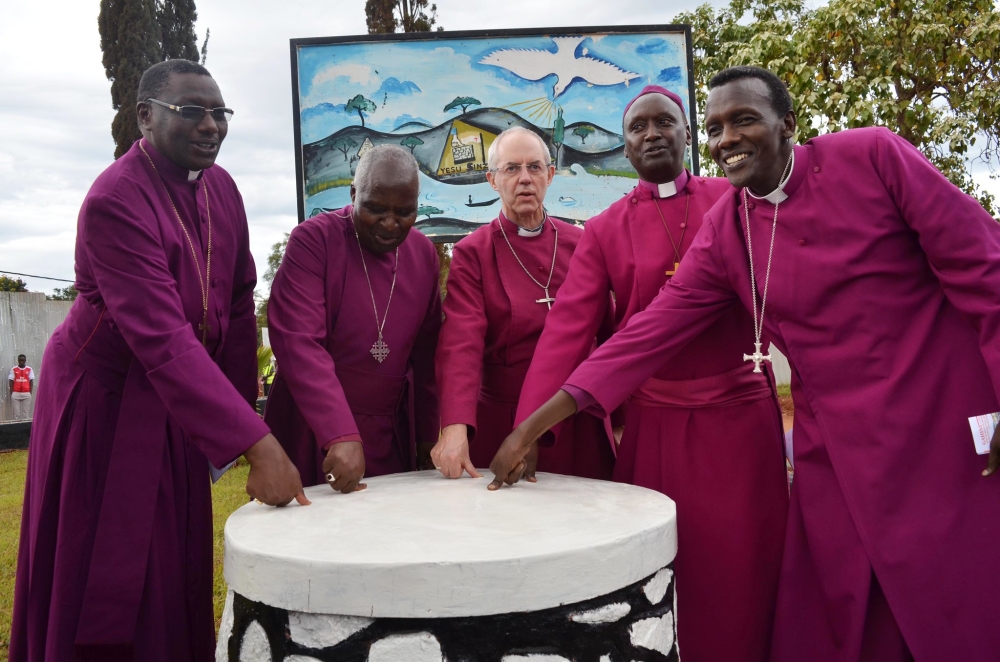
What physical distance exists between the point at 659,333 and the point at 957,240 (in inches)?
34.1

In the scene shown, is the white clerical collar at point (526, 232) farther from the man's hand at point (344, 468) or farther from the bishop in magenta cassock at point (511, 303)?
the man's hand at point (344, 468)

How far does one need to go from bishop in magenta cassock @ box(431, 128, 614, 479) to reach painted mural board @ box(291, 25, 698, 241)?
2688 millimetres

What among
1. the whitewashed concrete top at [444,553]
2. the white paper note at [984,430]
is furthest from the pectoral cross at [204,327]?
the white paper note at [984,430]

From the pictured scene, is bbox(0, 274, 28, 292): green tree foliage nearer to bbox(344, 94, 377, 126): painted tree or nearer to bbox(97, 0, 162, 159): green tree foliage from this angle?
bbox(97, 0, 162, 159): green tree foliage

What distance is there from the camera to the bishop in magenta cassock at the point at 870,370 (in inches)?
81.4

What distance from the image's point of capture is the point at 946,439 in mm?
2117

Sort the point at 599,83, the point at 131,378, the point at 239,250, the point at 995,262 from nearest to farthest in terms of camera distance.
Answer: the point at 995,262, the point at 131,378, the point at 239,250, the point at 599,83

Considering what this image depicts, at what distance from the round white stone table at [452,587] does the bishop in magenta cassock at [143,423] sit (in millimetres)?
425

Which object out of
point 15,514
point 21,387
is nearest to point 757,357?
point 15,514

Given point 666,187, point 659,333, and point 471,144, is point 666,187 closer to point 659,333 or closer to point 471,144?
point 659,333

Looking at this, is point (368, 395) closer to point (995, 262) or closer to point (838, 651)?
point (838, 651)

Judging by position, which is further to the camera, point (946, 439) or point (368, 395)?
point (368, 395)

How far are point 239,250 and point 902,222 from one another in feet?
7.12

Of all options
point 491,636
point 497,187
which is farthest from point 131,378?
point 497,187
